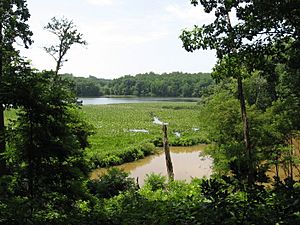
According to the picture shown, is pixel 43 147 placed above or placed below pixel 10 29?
below

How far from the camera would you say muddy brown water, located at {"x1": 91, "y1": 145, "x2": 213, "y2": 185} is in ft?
74.0

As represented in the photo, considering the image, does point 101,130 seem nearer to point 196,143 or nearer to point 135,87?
point 196,143

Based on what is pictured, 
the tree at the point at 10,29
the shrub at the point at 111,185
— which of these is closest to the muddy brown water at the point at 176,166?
the shrub at the point at 111,185

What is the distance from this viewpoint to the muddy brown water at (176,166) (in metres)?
22.5

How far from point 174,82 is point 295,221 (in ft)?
535

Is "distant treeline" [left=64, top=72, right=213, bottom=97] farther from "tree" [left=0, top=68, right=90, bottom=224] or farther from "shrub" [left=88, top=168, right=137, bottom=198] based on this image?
"tree" [left=0, top=68, right=90, bottom=224]

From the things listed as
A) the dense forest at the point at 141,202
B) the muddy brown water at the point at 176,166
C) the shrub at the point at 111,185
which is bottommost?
the muddy brown water at the point at 176,166

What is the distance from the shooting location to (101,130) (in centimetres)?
4350

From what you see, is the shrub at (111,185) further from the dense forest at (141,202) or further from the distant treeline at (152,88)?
the distant treeline at (152,88)

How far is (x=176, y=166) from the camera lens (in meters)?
25.6

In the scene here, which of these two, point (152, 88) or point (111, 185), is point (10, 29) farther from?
point (152, 88)

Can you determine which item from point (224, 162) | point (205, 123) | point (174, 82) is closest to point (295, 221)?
point (224, 162)

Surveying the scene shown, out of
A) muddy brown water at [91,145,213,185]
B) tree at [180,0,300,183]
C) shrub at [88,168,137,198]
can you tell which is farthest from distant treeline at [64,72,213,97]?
tree at [180,0,300,183]

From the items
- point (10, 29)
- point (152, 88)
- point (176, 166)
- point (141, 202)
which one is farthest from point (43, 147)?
point (152, 88)
